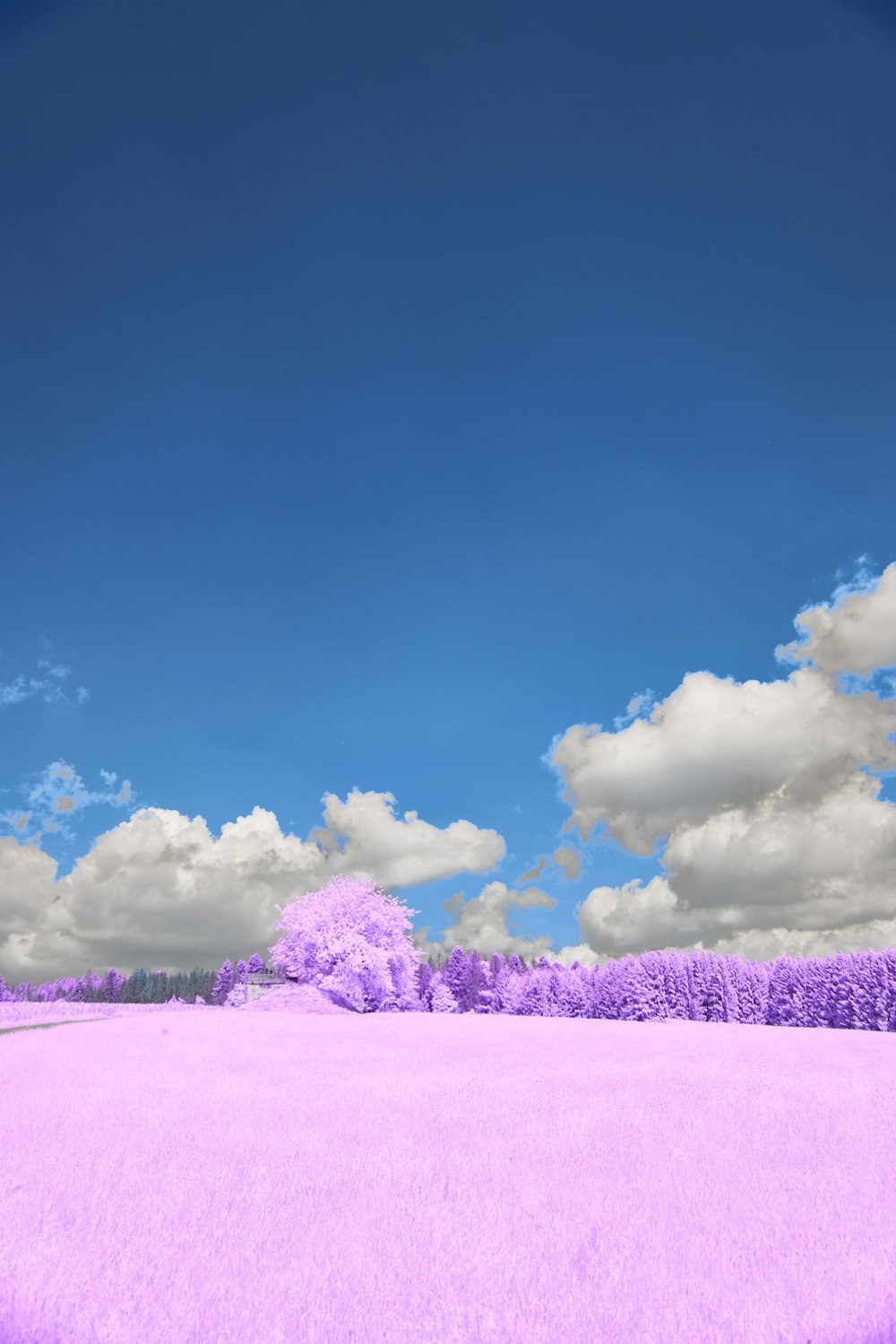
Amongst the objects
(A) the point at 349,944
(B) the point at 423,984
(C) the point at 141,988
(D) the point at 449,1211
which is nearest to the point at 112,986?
(C) the point at 141,988

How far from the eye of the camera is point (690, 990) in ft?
287

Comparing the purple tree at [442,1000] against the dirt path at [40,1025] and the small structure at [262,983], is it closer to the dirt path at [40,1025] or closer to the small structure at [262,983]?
the small structure at [262,983]

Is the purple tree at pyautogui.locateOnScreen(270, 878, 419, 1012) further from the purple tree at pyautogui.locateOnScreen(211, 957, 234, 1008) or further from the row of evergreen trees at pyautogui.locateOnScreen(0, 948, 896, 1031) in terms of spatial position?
the purple tree at pyautogui.locateOnScreen(211, 957, 234, 1008)

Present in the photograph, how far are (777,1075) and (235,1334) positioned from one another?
11314mm

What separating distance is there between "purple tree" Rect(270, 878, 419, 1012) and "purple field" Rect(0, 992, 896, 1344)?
39767mm

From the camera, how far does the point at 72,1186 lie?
6332 millimetres

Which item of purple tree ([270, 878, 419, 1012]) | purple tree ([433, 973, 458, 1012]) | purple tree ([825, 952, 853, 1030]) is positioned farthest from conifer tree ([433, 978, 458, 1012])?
purple tree ([270, 878, 419, 1012])

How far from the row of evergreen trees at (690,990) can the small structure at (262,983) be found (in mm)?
3465

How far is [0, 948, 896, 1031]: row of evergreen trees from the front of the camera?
76.6 meters

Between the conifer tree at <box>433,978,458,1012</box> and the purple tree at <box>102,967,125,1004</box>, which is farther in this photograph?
the purple tree at <box>102,967,125,1004</box>

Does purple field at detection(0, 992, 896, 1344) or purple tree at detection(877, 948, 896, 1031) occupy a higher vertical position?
purple field at detection(0, 992, 896, 1344)

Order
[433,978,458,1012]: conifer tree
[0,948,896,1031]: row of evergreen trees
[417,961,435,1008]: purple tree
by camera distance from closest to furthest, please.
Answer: [0,948,896,1031]: row of evergreen trees < [433,978,458,1012]: conifer tree < [417,961,435,1008]: purple tree

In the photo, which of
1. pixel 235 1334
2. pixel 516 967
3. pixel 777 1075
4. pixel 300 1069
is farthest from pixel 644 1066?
pixel 516 967

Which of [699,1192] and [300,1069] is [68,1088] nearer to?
[300,1069]
